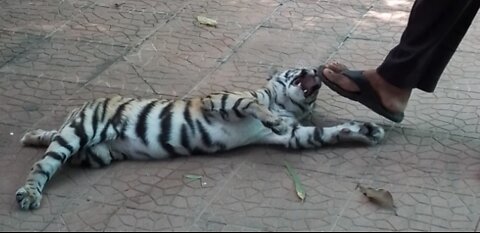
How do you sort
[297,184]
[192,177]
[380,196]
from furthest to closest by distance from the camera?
[192,177] → [297,184] → [380,196]

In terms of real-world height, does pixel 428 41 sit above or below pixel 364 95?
above

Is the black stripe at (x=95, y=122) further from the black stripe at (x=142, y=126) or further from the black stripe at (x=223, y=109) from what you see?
the black stripe at (x=223, y=109)

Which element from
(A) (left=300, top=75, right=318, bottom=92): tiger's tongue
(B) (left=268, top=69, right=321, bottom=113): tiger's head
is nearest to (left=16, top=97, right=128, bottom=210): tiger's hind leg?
(B) (left=268, top=69, right=321, bottom=113): tiger's head

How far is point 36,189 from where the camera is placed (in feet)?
13.9

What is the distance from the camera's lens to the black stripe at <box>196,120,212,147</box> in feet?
14.8

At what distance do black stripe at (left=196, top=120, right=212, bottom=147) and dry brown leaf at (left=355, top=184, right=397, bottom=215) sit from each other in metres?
0.77

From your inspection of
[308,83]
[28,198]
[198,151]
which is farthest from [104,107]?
[308,83]

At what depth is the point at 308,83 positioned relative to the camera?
4.73m

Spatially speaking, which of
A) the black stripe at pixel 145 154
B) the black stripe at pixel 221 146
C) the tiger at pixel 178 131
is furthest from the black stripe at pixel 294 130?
the black stripe at pixel 145 154

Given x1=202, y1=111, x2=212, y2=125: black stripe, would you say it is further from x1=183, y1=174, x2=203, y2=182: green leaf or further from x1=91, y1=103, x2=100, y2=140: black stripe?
x1=91, y1=103, x2=100, y2=140: black stripe

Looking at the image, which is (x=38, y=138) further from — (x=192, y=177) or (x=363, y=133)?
(x=363, y=133)

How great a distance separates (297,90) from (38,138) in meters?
1.29

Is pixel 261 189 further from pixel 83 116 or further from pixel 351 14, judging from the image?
pixel 351 14

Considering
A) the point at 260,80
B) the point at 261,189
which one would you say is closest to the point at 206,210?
the point at 261,189
